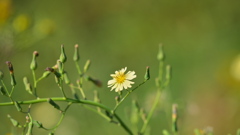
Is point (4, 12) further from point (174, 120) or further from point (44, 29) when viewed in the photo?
point (174, 120)

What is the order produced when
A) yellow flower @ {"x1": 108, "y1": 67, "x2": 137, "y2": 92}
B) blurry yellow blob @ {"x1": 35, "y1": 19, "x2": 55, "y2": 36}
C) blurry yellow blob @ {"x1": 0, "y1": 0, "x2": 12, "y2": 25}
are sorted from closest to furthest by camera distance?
yellow flower @ {"x1": 108, "y1": 67, "x2": 137, "y2": 92} → blurry yellow blob @ {"x1": 0, "y1": 0, "x2": 12, "y2": 25} → blurry yellow blob @ {"x1": 35, "y1": 19, "x2": 55, "y2": 36}

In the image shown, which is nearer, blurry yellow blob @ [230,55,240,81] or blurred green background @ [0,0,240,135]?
blurred green background @ [0,0,240,135]

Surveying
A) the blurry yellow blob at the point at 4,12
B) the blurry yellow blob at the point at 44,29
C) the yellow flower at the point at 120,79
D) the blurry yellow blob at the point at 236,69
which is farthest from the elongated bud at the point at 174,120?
the blurry yellow blob at the point at 236,69

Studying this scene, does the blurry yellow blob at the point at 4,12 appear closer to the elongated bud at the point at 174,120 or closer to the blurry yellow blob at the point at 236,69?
the elongated bud at the point at 174,120

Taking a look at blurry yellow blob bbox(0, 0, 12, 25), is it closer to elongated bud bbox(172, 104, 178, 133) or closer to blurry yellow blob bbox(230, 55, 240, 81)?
elongated bud bbox(172, 104, 178, 133)

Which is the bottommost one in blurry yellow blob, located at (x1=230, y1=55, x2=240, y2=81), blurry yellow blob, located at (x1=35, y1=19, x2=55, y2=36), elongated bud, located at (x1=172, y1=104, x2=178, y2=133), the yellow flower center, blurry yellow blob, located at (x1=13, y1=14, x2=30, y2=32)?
elongated bud, located at (x1=172, y1=104, x2=178, y2=133)

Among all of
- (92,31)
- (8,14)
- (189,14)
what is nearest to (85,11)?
(92,31)

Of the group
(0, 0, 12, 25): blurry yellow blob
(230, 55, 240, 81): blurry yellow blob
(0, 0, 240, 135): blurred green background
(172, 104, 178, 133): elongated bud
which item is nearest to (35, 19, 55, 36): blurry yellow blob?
(0, 0, 240, 135): blurred green background

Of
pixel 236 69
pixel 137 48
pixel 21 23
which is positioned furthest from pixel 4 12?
pixel 137 48
